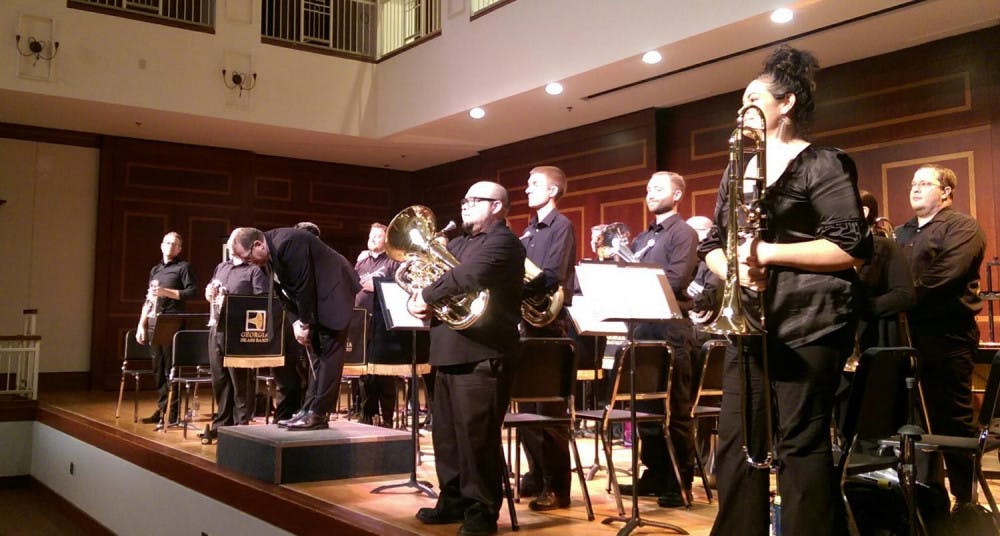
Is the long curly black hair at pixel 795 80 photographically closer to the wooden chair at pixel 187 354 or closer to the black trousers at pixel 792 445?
the black trousers at pixel 792 445

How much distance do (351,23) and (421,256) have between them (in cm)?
737

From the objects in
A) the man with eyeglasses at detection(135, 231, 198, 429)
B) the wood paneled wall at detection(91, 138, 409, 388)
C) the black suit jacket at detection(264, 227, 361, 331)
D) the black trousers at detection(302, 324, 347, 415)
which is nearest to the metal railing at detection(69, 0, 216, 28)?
the wood paneled wall at detection(91, 138, 409, 388)

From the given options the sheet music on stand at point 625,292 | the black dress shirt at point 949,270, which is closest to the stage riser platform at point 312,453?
the sheet music on stand at point 625,292

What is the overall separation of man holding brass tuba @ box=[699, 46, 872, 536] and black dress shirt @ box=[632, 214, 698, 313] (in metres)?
2.13

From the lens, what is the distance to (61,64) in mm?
8398

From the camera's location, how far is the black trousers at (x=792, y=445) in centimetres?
195

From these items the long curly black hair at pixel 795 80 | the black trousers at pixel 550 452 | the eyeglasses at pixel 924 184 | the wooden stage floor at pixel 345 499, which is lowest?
the wooden stage floor at pixel 345 499

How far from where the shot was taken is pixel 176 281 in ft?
24.5

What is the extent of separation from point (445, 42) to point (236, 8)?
2.32 meters

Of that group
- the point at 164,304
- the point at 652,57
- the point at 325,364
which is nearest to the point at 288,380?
the point at 325,364

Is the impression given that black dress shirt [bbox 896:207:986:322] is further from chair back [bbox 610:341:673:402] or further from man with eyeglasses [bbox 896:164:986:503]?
chair back [bbox 610:341:673:402]

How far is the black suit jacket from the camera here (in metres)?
4.88

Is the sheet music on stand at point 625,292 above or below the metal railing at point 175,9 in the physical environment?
below

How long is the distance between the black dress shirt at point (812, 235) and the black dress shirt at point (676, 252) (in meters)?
2.12
